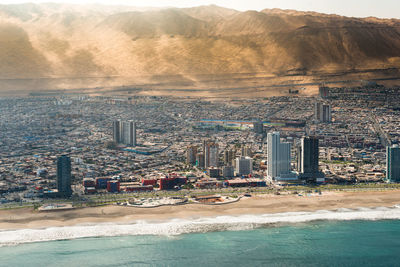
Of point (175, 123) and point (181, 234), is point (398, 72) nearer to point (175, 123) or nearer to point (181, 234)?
point (175, 123)

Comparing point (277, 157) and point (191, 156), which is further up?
point (277, 157)

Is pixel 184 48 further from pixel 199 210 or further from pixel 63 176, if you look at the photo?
pixel 199 210

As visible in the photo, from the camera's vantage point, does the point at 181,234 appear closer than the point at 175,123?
Yes

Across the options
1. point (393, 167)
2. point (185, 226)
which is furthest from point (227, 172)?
point (185, 226)

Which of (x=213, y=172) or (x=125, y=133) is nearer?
(x=213, y=172)

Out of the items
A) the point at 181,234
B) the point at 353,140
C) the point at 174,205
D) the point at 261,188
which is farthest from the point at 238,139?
the point at 181,234

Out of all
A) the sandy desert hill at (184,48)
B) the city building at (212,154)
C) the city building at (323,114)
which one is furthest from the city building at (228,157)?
the sandy desert hill at (184,48)
